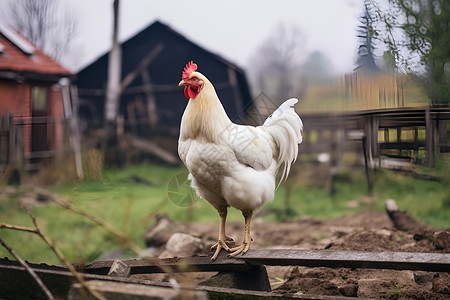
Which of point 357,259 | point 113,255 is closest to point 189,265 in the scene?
point 357,259

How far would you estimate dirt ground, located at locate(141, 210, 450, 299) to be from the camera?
96.0 inches

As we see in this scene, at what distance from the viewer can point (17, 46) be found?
12.9 ft

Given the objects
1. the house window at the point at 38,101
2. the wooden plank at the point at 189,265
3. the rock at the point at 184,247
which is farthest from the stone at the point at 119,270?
the house window at the point at 38,101

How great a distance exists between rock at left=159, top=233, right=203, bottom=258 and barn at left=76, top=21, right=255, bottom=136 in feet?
7.61

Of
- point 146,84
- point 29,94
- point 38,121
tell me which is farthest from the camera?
point 146,84

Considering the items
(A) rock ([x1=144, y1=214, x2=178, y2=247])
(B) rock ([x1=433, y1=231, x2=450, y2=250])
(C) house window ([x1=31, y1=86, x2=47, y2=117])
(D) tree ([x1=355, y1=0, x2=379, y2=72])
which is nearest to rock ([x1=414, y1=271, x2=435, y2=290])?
(B) rock ([x1=433, y1=231, x2=450, y2=250])

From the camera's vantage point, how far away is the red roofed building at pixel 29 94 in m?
3.67

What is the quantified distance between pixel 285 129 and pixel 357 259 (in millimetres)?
963

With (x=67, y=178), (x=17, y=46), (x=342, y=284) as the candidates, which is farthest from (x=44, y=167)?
(x=342, y=284)

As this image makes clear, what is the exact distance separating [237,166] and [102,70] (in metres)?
4.96

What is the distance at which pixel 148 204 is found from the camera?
19.7ft

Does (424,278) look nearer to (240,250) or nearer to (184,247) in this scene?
(240,250)

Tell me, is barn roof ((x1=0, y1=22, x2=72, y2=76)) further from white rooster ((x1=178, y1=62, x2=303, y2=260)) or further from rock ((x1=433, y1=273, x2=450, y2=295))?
rock ((x1=433, y1=273, x2=450, y2=295))

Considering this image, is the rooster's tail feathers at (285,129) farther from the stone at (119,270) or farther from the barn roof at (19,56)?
the barn roof at (19,56)
